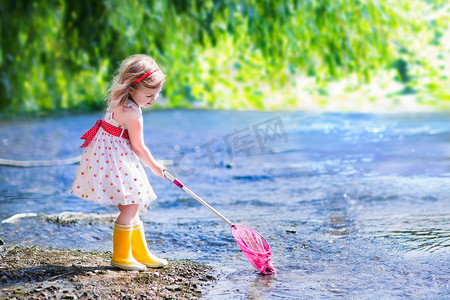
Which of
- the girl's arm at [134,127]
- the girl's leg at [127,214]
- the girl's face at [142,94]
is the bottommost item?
the girl's leg at [127,214]

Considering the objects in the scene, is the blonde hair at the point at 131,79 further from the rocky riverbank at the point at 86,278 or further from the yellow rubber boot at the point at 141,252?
the rocky riverbank at the point at 86,278

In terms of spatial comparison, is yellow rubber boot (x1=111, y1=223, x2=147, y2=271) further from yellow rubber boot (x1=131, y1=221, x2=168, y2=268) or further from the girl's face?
the girl's face

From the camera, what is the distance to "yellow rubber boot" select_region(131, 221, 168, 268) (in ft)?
10.1

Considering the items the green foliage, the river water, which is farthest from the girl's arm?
the green foliage

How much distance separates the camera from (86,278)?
2.82 m

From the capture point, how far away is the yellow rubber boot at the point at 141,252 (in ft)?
10.1

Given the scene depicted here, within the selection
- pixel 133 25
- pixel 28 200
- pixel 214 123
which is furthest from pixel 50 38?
pixel 28 200

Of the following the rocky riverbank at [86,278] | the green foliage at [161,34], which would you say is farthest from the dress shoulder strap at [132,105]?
the green foliage at [161,34]

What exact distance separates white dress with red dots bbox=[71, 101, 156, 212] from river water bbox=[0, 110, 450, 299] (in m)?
0.48

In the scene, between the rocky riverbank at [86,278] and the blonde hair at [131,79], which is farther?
the blonde hair at [131,79]

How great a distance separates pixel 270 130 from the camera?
32.3ft

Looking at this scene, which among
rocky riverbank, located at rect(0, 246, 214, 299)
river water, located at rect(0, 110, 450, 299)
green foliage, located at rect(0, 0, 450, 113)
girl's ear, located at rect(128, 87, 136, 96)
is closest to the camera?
rocky riverbank, located at rect(0, 246, 214, 299)

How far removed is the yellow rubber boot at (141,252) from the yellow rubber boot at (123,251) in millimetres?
59

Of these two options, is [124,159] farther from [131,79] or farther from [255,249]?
[255,249]
